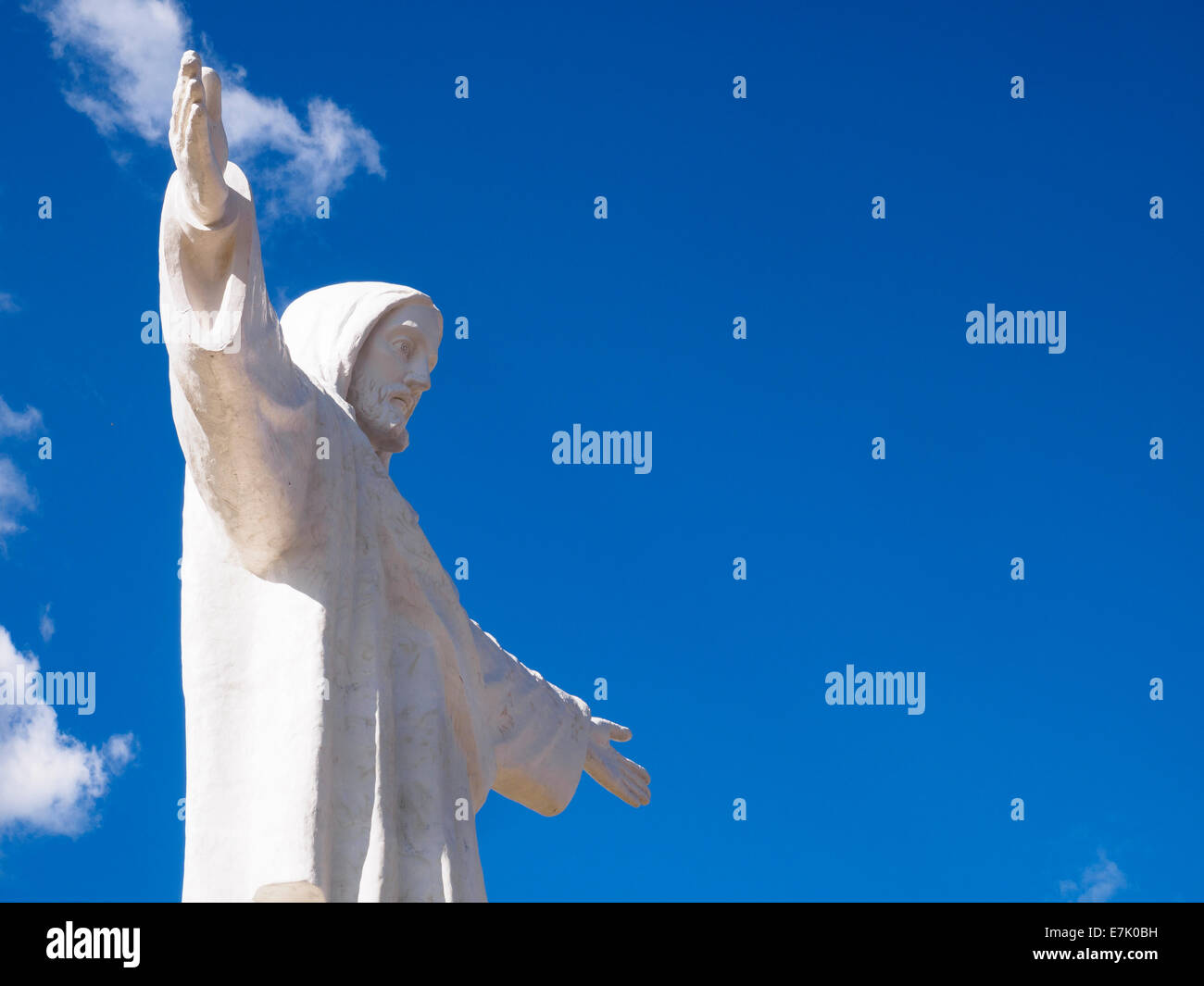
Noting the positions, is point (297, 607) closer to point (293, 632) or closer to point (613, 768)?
point (293, 632)

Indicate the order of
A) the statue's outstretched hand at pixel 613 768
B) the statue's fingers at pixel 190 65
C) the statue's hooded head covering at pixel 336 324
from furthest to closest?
the statue's outstretched hand at pixel 613 768 → the statue's hooded head covering at pixel 336 324 → the statue's fingers at pixel 190 65

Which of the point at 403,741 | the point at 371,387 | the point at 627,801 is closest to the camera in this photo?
the point at 403,741

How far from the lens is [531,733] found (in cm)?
1009

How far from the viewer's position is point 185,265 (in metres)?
8.14

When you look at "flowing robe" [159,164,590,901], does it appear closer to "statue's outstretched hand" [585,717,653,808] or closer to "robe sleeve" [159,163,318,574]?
"robe sleeve" [159,163,318,574]

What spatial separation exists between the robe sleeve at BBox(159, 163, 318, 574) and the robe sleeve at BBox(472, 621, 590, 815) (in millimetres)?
1720

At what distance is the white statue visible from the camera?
26.7 ft

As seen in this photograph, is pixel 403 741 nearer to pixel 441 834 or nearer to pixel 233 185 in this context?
pixel 441 834

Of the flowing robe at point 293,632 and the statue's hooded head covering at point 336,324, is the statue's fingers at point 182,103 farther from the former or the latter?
the statue's hooded head covering at point 336,324

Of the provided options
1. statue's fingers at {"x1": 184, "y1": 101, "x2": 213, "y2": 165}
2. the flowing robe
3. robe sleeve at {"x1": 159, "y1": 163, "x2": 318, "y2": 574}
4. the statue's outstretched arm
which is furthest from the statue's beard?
statue's fingers at {"x1": 184, "y1": 101, "x2": 213, "y2": 165}

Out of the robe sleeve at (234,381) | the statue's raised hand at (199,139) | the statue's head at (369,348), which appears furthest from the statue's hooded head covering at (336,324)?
the statue's raised hand at (199,139)

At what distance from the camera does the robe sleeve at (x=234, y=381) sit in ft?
26.6
